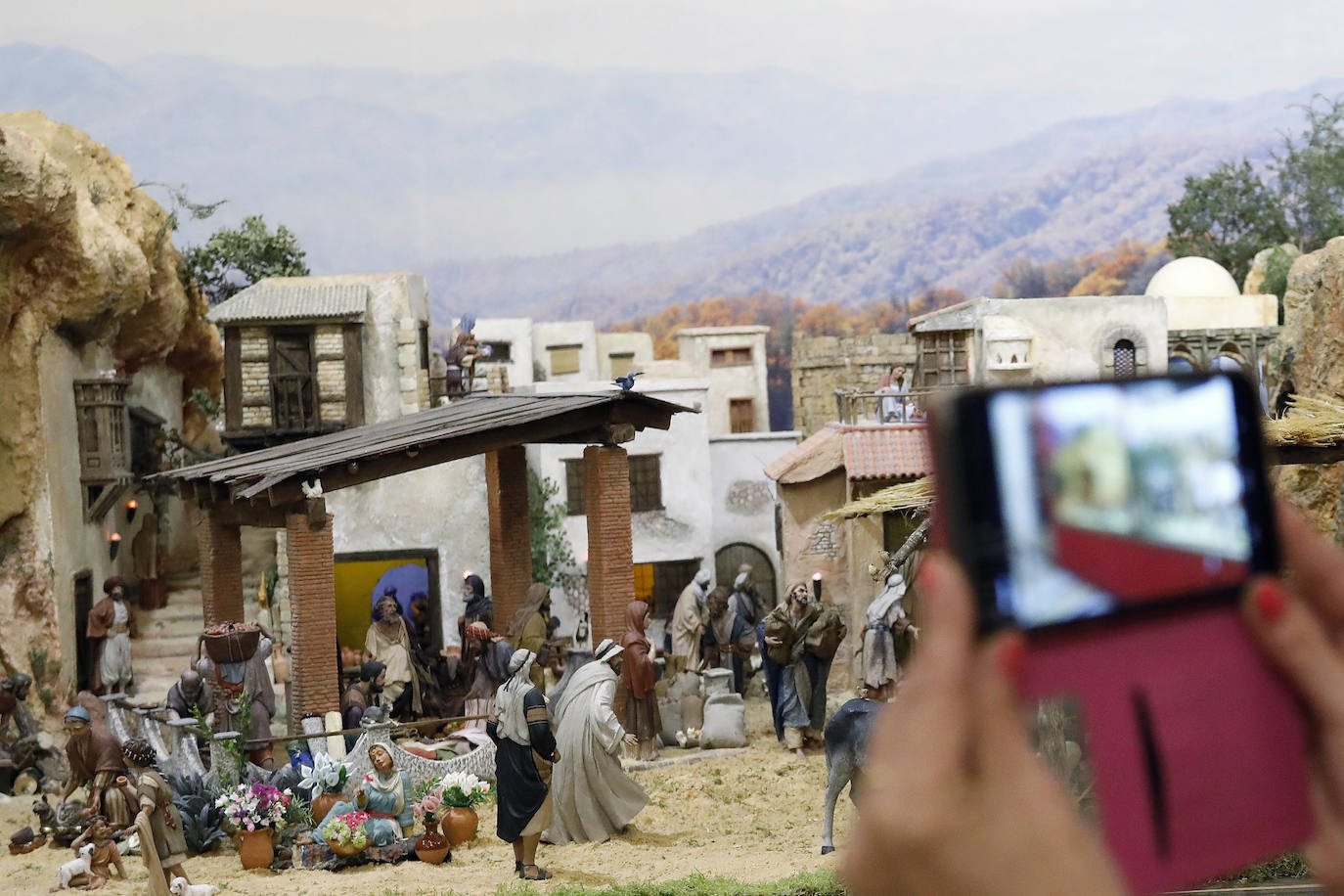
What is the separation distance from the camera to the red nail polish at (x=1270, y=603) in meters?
1.69

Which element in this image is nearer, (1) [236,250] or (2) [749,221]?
(1) [236,250]

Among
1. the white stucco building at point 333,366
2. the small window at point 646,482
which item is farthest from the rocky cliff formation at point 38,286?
the small window at point 646,482

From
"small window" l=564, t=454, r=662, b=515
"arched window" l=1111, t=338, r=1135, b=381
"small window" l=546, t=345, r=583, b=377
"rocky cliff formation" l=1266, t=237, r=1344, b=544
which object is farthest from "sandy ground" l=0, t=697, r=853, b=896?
"small window" l=546, t=345, r=583, b=377

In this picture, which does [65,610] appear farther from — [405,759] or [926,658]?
[926,658]

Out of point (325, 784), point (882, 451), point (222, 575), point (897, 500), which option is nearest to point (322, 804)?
point (325, 784)

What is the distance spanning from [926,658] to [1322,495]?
15.2 meters

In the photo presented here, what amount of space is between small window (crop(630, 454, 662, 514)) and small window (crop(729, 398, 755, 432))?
49.1 ft

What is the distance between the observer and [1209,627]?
1.71 meters

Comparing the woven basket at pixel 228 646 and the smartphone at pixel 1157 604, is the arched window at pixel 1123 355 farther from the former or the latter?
the smartphone at pixel 1157 604

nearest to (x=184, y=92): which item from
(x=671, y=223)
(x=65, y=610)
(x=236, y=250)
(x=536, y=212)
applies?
(x=536, y=212)

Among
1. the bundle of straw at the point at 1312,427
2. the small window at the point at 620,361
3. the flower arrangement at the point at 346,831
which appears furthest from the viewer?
the small window at the point at 620,361

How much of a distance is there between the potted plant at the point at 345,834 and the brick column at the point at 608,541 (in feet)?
14.8

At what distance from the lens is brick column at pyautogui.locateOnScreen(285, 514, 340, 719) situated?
52.5 ft

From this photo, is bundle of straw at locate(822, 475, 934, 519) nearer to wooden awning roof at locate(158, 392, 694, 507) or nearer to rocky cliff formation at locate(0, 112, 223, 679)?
wooden awning roof at locate(158, 392, 694, 507)
